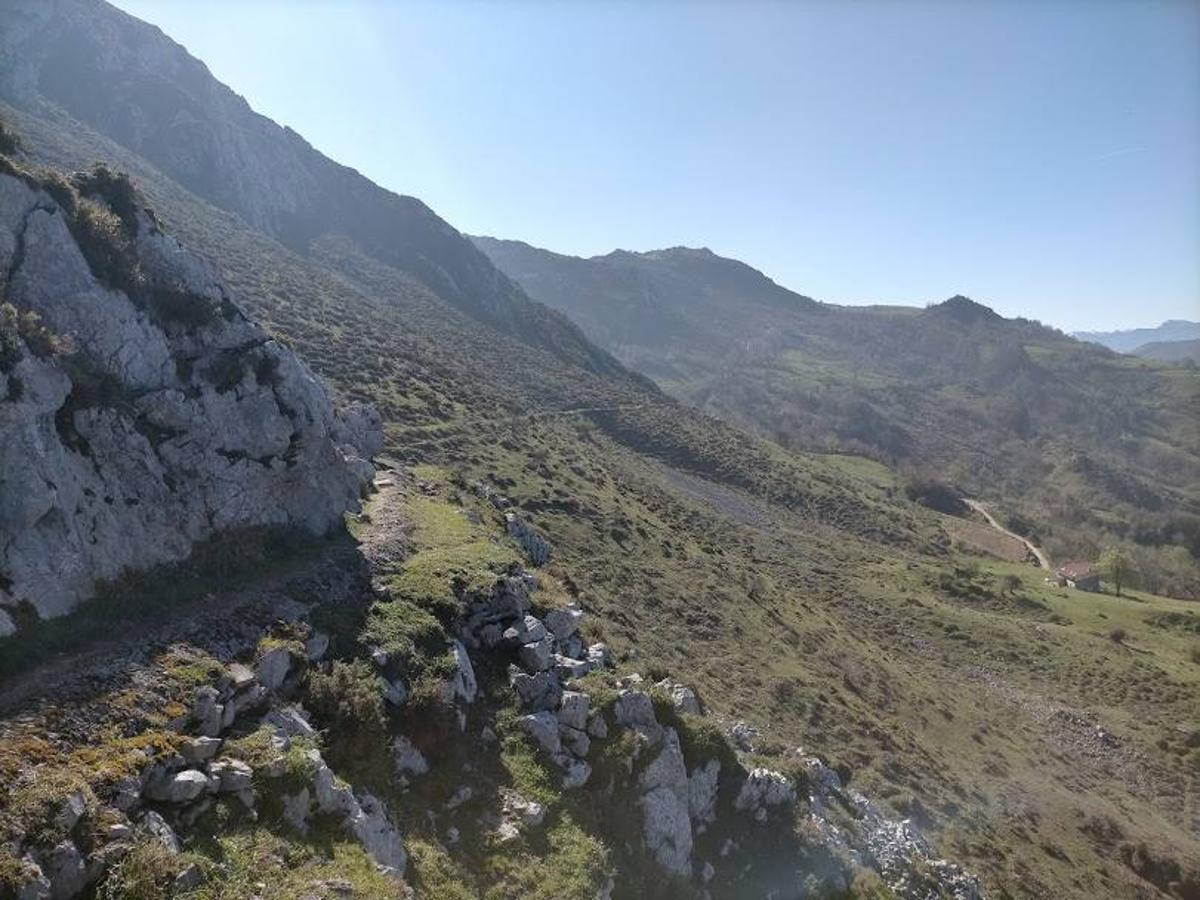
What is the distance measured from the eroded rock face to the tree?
277ft

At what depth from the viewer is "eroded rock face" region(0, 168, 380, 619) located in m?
15.3

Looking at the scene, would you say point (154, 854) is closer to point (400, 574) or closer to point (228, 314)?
point (400, 574)

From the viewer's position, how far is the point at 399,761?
52.5 feet

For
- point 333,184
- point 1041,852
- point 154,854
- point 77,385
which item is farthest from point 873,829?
point 333,184

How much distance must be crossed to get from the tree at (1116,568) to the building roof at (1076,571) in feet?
4.30

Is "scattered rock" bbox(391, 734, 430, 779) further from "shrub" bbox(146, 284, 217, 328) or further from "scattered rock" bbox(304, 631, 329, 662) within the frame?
"shrub" bbox(146, 284, 217, 328)

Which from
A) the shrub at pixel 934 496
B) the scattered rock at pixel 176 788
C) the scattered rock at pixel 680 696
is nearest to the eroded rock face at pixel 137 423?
the scattered rock at pixel 176 788

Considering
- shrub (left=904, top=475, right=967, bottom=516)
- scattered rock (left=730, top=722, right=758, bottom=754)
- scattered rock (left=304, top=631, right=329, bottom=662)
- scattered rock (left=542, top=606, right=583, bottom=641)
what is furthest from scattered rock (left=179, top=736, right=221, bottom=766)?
shrub (left=904, top=475, right=967, bottom=516)

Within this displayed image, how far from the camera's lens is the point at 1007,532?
108125mm

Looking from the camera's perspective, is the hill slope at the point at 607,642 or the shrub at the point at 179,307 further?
the shrub at the point at 179,307

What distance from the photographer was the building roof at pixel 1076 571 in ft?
267

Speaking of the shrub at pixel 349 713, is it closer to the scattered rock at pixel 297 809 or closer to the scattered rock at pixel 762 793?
the scattered rock at pixel 297 809

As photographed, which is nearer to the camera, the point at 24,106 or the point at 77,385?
the point at 77,385

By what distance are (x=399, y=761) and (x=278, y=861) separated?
4.23 metres
